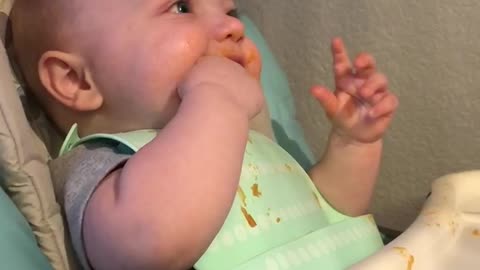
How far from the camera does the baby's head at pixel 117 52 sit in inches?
32.5

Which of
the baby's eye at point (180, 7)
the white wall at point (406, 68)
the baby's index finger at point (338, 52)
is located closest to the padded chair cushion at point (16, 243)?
the baby's eye at point (180, 7)

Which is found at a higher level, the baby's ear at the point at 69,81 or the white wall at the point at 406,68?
the baby's ear at the point at 69,81

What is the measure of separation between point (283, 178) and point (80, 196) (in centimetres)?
22

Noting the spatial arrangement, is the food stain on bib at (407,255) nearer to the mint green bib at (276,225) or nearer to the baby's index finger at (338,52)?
the mint green bib at (276,225)

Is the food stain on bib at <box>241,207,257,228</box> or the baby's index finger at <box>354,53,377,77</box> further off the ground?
the baby's index finger at <box>354,53,377,77</box>

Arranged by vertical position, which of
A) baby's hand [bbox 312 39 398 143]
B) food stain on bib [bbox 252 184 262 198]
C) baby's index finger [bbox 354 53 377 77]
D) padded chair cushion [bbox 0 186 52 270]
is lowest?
food stain on bib [bbox 252 184 262 198]

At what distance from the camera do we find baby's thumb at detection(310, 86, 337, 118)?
890 mm

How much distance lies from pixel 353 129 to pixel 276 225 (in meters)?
0.17

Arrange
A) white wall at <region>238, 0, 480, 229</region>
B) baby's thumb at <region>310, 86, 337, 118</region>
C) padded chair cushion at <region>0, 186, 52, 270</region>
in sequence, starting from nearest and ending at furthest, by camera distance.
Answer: padded chair cushion at <region>0, 186, 52, 270</region>
baby's thumb at <region>310, 86, 337, 118</region>
white wall at <region>238, 0, 480, 229</region>

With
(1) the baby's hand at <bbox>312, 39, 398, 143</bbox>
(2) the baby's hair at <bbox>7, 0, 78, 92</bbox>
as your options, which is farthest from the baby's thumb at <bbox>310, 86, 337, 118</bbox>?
(2) the baby's hair at <bbox>7, 0, 78, 92</bbox>

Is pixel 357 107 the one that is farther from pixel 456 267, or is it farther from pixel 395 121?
pixel 395 121

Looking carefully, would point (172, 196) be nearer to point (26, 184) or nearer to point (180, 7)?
point (26, 184)

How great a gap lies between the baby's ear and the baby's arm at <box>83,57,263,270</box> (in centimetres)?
12

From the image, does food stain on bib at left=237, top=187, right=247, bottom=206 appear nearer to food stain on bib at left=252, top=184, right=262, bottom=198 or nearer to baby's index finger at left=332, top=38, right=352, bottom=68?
food stain on bib at left=252, top=184, right=262, bottom=198
